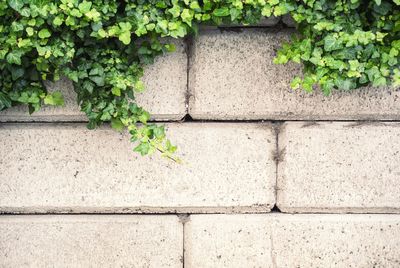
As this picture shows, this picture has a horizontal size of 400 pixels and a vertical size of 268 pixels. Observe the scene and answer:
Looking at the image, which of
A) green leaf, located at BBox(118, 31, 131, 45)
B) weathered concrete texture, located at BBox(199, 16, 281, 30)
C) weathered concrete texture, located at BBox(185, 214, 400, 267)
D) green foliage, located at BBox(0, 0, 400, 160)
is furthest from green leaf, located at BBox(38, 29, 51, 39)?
weathered concrete texture, located at BBox(185, 214, 400, 267)

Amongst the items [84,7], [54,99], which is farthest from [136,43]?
[54,99]

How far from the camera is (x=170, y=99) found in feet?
9.67

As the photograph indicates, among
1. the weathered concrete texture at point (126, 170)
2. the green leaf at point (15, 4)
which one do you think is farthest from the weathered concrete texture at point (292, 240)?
the green leaf at point (15, 4)

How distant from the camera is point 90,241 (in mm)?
3068

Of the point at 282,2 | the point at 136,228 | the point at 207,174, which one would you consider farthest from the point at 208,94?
the point at 136,228

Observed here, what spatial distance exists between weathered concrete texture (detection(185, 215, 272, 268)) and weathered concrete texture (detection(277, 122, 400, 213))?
20 centimetres

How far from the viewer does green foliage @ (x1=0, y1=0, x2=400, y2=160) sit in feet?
8.43

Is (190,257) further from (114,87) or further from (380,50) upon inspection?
(380,50)

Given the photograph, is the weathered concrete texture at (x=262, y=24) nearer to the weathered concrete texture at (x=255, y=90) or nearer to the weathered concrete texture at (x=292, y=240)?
the weathered concrete texture at (x=255, y=90)

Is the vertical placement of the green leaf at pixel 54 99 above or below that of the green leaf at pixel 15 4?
below

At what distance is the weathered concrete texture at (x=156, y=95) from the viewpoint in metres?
2.92

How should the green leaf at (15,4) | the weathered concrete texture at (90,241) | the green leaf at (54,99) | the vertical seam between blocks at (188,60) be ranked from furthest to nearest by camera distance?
the weathered concrete texture at (90,241) → the vertical seam between blocks at (188,60) → the green leaf at (54,99) → the green leaf at (15,4)

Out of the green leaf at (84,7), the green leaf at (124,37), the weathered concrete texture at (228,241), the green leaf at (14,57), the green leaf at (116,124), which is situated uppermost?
the green leaf at (84,7)

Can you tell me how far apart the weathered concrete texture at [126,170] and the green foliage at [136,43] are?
0.22 metres
